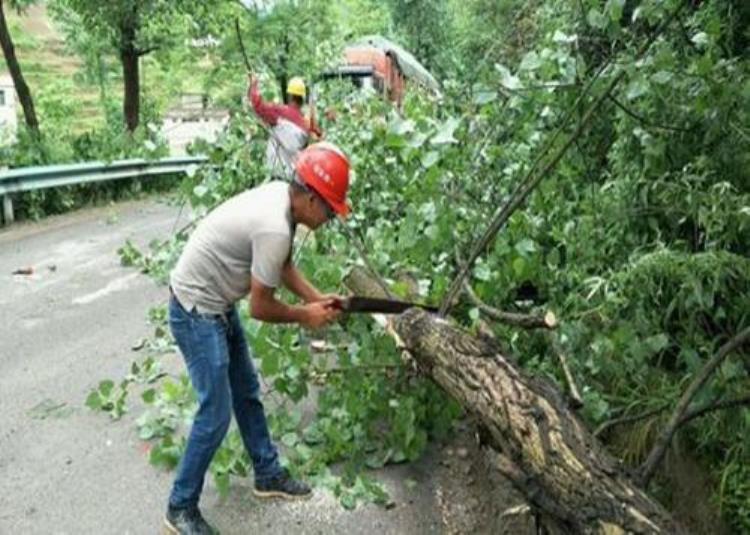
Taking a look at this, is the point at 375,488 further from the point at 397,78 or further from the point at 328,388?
the point at 397,78

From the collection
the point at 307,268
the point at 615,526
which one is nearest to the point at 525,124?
the point at 307,268

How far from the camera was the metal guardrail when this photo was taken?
9555 millimetres

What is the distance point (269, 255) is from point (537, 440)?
49.7 inches

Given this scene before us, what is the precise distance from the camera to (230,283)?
3.46 metres

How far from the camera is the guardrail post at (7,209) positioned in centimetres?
962

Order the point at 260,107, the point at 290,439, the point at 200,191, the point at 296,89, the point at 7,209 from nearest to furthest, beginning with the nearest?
the point at 290,439
the point at 200,191
the point at 260,107
the point at 296,89
the point at 7,209

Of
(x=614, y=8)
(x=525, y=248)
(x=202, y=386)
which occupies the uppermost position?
(x=614, y=8)

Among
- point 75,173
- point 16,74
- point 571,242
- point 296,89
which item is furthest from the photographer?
point 16,74

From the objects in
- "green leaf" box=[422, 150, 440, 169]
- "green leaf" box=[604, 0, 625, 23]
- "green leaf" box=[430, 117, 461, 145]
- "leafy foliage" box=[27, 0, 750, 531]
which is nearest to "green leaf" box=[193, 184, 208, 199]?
"leafy foliage" box=[27, 0, 750, 531]

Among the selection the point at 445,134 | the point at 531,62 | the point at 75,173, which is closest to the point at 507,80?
the point at 531,62

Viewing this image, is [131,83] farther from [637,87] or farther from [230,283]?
[637,87]

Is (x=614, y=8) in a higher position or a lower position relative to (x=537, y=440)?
higher

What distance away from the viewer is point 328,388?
13.9 feet

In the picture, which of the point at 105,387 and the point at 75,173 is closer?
the point at 105,387
